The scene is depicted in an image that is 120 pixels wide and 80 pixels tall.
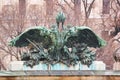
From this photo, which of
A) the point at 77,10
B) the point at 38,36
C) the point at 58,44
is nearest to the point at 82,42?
the point at 58,44

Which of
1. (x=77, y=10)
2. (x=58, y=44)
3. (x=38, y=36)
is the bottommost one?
(x=58, y=44)

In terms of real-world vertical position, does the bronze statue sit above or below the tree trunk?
below

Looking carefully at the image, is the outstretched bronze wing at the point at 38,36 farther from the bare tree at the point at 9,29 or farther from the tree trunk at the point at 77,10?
the tree trunk at the point at 77,10

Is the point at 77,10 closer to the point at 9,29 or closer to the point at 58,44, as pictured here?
the point at 9,29

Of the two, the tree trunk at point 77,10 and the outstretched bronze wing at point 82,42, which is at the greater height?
the tree trunk at point 77,10

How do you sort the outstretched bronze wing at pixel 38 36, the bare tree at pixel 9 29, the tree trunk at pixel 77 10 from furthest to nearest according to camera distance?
the tree trunk at pixel 77 10
the bare tree at pixel 9 29
the outstretched bronze wing at pixel 38 36

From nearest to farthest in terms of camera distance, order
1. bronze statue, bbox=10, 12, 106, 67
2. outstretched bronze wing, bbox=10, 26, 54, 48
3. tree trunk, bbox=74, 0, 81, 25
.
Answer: bronze statue, bbox=10, 12, 106, 67 < outstretched bronze wing, bbox=10, 26, 54, 48 < tree trunk, bbox=74, 0, 81, 25

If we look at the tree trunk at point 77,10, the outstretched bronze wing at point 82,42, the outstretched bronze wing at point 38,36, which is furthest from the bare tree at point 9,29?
the outstretched bronze wing at point 82,42

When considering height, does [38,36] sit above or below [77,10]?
below

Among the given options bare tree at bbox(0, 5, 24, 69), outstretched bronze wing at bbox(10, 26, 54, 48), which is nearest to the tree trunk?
bare tree at bbox(0, 5, 24, 69)

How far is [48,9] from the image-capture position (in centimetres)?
3962

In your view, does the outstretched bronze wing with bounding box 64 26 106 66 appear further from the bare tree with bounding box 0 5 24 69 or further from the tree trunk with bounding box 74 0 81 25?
the tree trunk with bounding box 74 0 81 25

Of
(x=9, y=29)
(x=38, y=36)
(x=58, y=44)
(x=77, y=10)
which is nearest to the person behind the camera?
(x=58, y=44)

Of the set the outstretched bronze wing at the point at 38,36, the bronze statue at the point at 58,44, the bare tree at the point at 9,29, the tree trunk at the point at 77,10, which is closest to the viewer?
the bronze statue at the point at 58,44
